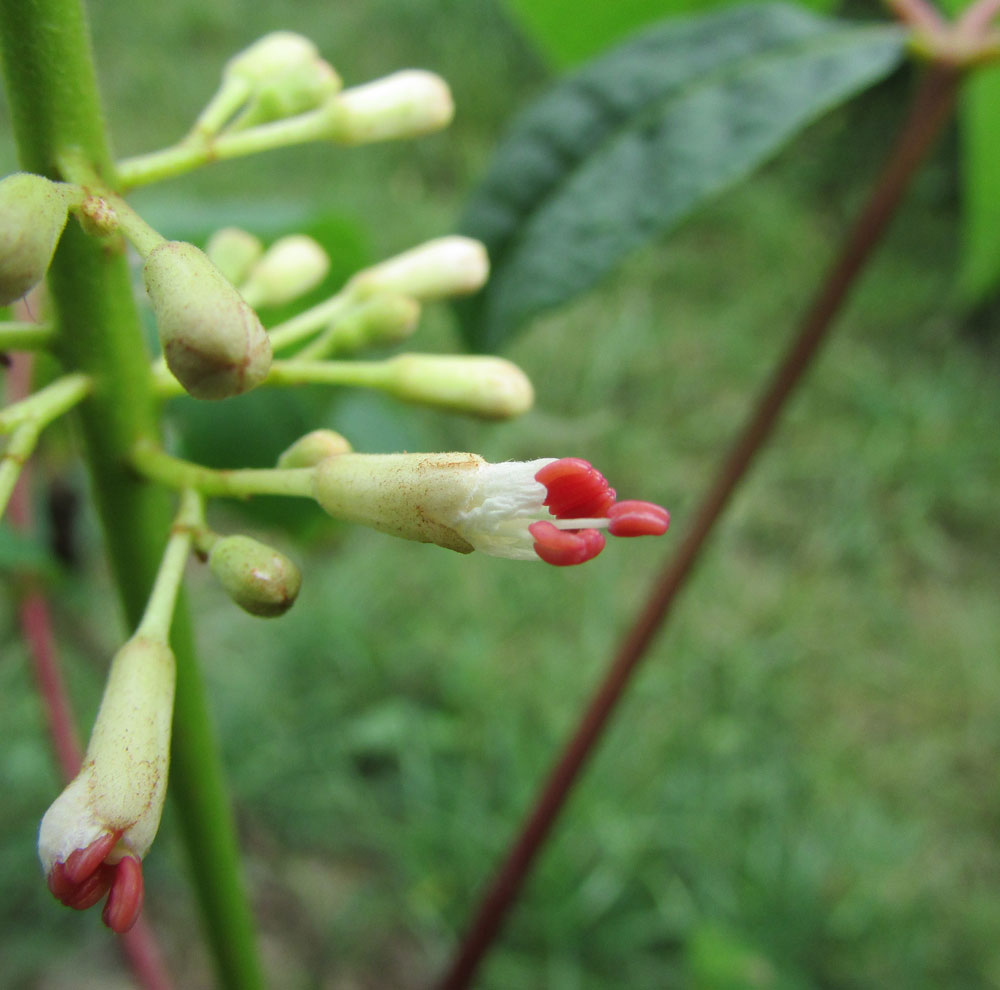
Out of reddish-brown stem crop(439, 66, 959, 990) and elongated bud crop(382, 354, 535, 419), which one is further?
reddish-brown stem crop(439, 66, 959, 990)

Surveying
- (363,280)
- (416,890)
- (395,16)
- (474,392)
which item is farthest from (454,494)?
(395,16)

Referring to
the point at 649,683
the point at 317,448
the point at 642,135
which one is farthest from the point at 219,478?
the point at 649,683

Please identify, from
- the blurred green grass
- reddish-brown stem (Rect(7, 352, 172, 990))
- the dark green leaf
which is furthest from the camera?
the blurred green grass

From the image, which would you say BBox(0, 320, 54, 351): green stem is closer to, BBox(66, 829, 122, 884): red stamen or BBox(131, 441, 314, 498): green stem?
BBox(131, 441, 314, 498): green stem

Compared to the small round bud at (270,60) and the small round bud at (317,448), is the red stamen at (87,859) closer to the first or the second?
the small round bud at (317,448)

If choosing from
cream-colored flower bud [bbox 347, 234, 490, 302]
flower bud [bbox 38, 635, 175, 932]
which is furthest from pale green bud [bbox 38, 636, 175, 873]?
cream-colored flower bud [bbox 347, 234, 490, 302]

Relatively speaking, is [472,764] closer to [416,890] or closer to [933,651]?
[416,890]

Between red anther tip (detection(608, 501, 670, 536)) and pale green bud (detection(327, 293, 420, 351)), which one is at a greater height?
pale green bud (detection(327, 293, 420, 351))

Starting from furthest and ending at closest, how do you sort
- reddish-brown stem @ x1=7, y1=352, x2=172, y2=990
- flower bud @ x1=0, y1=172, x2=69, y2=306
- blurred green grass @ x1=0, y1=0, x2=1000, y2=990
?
blurred green grass @ x1=0, y1=0, x2=1000, y2=990 < reddish-brown stem @ x1=7, y1=352, x2=172, y2=990 < flower bud @ x1=0, y1=172, x2=69, y2=306
